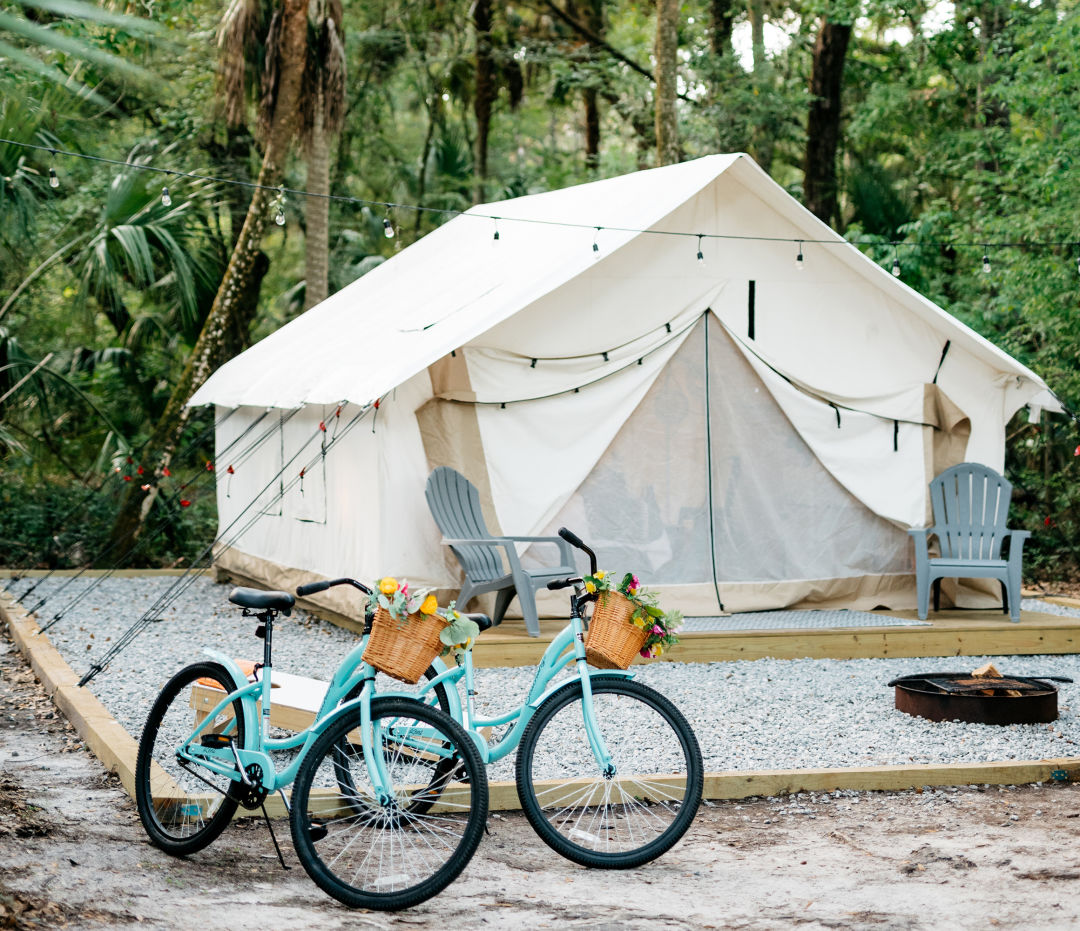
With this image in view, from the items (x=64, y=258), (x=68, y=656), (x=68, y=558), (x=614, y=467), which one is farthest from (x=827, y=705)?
(x=64, y=258)

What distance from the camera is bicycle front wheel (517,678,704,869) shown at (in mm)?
3600

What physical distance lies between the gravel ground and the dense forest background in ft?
2.90

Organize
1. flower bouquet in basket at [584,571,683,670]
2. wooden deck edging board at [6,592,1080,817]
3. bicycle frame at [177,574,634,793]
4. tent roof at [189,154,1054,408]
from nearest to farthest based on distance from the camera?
bicycle frame at [177,574,634,793]
flower bouquet in basket at [584,571,683,670]
wooden deck edging board at [6,592,1080,817]
tent roof at [189,154,1054,408]

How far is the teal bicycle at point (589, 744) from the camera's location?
11.7 ft

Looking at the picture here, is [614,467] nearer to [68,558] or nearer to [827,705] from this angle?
[827,705]

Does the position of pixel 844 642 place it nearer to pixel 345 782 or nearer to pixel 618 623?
pixel 618 623

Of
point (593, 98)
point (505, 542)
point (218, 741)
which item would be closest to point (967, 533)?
point (505, 542)

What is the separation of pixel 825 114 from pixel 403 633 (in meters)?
13.6

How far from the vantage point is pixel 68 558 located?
11.8 meters

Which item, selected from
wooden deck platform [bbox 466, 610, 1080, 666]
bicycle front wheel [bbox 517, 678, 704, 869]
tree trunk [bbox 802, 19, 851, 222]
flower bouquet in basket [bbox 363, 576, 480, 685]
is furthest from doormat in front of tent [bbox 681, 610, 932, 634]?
tree trunk [bbox 802, 19, 851, 222]

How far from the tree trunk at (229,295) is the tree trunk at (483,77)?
6.67m

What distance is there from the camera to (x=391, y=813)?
3369 millimetres

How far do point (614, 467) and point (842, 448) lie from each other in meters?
1.60

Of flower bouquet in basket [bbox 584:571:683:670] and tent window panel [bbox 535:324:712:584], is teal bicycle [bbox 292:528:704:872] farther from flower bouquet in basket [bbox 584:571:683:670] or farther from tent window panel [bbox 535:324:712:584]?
tent window panel [bbox 535:324:712:584]
